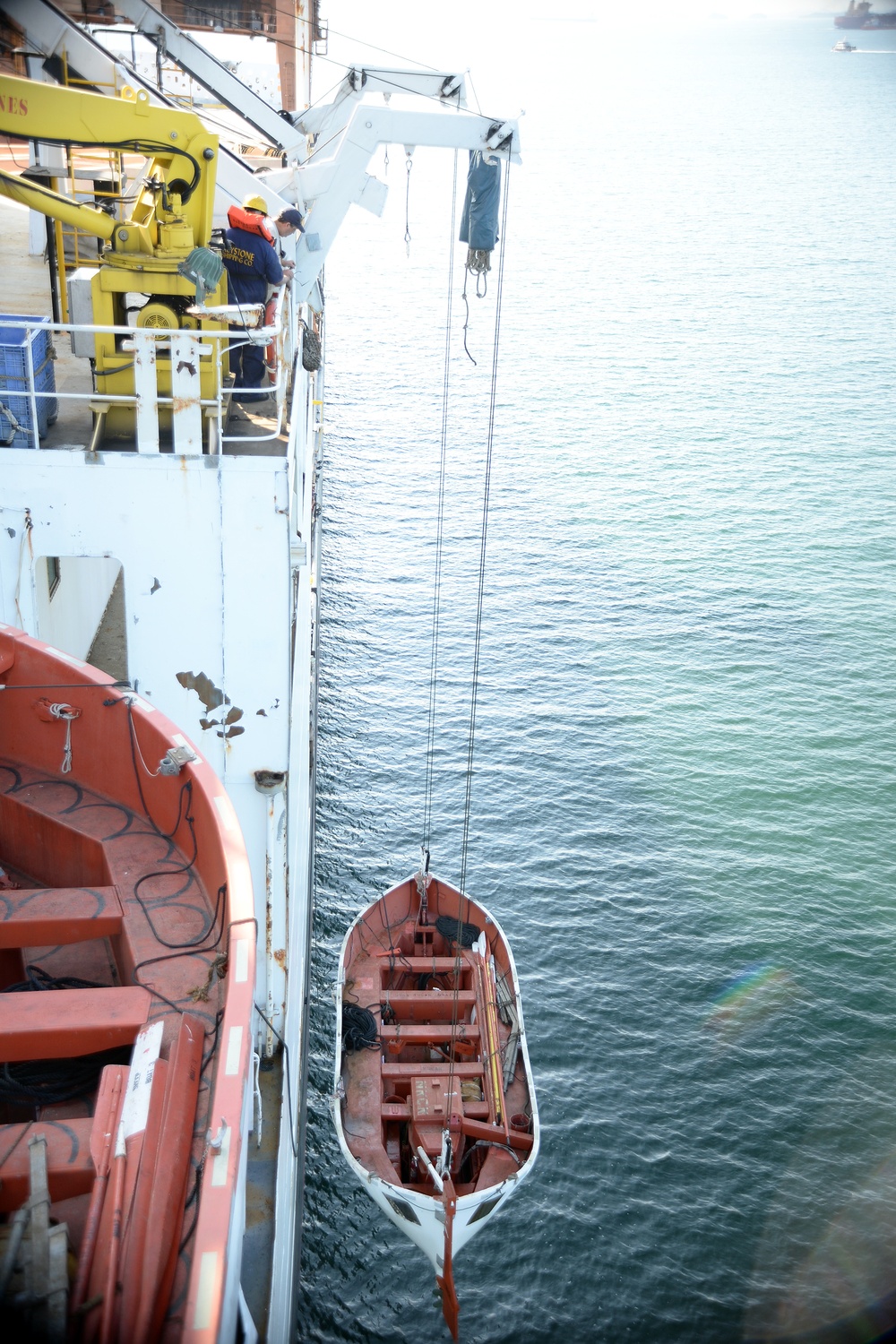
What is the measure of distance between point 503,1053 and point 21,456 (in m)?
10.5

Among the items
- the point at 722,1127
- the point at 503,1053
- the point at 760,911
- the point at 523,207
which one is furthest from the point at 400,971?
the point at 523,207

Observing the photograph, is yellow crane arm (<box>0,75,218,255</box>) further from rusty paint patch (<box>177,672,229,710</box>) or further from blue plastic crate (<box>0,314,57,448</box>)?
rusty paint patch (<box>177,672,229,710</box>)

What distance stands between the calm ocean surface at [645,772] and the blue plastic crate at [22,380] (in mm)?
11848

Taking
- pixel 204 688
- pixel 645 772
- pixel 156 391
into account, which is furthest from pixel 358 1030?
pixel 645 772

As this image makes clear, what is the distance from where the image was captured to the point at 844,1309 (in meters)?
15.2

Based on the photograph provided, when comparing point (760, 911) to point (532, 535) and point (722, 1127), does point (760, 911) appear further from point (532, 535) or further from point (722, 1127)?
point (532, 535)

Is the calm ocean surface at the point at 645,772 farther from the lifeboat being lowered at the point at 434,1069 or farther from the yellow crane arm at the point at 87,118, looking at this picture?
the yellow crane arm at the point at 87,118

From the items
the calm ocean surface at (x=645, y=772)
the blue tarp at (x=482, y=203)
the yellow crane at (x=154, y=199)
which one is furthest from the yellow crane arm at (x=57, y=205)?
the calm ocean surface at (x=645, y=772)

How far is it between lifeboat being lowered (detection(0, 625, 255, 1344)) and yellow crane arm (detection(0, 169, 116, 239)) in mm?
4504

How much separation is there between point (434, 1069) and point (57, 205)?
11.6m

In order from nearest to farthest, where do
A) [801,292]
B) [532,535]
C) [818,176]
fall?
[532,535], [801,292], [818,176]

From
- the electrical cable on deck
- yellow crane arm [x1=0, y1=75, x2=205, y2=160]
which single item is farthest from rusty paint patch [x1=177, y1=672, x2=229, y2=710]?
the electrical cable on deck

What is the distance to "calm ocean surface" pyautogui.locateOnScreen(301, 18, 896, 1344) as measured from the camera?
1548 cm

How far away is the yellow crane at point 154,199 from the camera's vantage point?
9.66m
